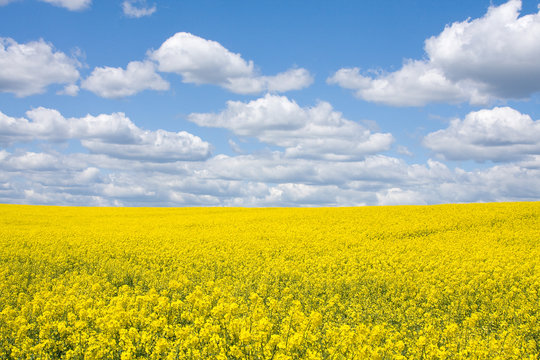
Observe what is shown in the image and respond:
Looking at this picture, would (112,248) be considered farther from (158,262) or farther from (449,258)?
(449,258)

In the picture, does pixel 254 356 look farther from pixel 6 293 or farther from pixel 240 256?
pixel 240 256

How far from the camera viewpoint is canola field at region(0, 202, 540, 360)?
7109 mm

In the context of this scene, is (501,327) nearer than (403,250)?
Yes

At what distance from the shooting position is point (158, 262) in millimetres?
17750

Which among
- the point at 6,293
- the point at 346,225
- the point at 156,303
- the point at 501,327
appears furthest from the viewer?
the point at 346,225

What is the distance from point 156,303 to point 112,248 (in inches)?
471

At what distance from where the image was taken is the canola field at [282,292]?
711cm

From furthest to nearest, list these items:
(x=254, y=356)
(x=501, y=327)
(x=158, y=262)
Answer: (x=158, y=262) < (x=501, y=327) < (x=254, y=356)

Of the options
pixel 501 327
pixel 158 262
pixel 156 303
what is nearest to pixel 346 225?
pixel 158 262

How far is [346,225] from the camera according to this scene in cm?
2931

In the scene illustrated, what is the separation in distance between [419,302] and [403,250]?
28.6 feet

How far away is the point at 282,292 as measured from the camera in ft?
39.5

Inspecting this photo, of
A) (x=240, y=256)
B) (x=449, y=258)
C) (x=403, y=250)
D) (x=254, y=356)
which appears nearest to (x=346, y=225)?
(x=403, y=250)

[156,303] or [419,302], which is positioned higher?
[156,303]
